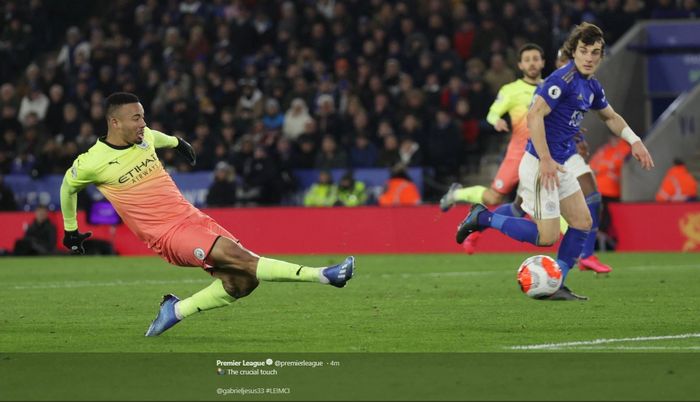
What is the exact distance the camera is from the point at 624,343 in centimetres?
878

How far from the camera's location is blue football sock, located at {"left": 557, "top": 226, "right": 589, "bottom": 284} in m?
11.2

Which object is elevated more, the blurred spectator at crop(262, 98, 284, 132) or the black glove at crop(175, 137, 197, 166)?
the black glove at crop(175, 137, 197, 166)

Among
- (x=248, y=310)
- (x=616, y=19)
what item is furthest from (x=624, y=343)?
(x=616, y=19)

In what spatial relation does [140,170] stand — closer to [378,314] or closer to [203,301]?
[203,301]

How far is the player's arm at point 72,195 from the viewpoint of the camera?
945cm

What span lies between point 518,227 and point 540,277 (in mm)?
803

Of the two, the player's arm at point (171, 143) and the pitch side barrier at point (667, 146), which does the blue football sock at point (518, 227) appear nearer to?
the player's arm at point (171, 143)

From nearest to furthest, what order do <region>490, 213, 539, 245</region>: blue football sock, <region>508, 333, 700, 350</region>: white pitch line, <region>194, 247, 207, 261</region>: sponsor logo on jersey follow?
<region>508, 333, 700, 350</region>: white pitch line < <region>194, 247, 207, 261</region>: sponsor logo on jersey < <region>490, 213, 539, 245</region>: blue football sock

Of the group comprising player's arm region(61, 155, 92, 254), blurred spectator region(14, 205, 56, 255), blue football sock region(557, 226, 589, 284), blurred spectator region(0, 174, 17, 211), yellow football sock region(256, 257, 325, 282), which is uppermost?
player's arm region(61, 155, 92, 254)

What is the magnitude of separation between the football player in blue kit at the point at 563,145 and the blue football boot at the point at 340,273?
217 cm

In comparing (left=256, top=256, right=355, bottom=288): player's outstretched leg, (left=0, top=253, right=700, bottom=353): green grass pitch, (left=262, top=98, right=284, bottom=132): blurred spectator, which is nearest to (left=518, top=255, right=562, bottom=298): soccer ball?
(left=0, top=253, right=700, bottom=353): green grass pitch

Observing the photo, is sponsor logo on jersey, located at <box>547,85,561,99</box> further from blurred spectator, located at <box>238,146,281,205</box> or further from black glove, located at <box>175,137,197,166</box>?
blurred spectator, located at <box>238,146,281,205</box>

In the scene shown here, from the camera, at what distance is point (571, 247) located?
11172mm

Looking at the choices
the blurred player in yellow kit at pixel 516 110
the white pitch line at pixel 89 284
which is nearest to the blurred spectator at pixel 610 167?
the blurred player in yellow kit at pixel 516 110
